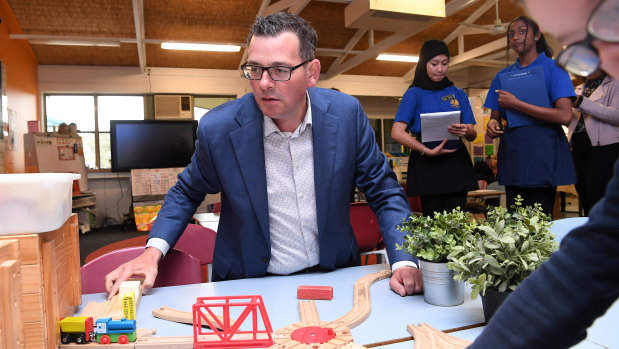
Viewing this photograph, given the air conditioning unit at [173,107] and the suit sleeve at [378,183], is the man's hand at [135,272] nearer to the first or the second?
the suit sleeve at [378,183]

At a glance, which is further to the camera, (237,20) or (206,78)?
(206,78)

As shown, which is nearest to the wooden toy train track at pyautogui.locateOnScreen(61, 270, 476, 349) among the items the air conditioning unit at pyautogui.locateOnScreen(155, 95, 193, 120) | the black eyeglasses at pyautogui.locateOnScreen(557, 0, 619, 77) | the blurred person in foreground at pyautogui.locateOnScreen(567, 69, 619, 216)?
the black eyeglasses at pyautogui.locateOnScreen(557, 0, 619, 77)

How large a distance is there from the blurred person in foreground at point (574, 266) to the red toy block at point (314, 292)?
0.76 meters

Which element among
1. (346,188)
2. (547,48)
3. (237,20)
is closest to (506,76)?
(547,48)

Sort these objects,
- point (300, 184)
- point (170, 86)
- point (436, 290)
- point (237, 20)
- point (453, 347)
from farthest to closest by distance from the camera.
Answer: point (170, 86), point (237, 20), point (300, 184), point (436, 290), point (453, 347)

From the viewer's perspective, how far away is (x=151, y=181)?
857 cm

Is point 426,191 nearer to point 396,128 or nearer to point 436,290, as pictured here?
point 396,128

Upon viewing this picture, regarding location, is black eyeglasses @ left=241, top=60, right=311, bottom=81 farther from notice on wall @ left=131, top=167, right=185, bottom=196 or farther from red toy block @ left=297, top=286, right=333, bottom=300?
notice on wall @ left=131, top=167, right=185, bottom=196

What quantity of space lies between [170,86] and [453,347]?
10.1 meters

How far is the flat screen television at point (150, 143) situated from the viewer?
29.1ft

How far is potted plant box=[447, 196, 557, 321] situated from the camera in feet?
3.09

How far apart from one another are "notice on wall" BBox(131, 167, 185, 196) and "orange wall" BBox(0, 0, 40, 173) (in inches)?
72.3

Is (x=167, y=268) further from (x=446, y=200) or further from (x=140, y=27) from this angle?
(x=140, y=27)

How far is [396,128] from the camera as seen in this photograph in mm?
2682
